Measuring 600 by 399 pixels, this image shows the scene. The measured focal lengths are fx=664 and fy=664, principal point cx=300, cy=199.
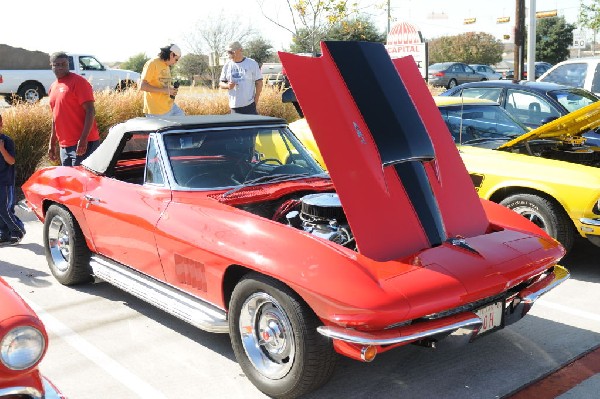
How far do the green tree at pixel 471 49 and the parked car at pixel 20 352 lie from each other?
5765 centimetres

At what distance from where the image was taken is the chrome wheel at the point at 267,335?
340 centimetres

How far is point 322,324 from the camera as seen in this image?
3.25 meters

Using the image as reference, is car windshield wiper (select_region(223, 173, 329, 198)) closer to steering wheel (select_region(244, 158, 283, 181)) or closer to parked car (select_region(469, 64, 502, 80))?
steering wheel (select_region(244, 158, 283, 181))

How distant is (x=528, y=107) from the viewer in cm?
830

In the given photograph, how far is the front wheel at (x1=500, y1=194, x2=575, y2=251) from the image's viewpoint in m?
5.53

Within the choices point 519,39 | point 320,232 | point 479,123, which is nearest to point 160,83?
point 479,123

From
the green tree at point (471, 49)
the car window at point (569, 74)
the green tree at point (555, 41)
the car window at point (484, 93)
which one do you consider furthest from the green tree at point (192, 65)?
the car window at point (484, 93)

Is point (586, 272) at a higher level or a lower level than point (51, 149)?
lower

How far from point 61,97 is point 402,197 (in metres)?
4.36

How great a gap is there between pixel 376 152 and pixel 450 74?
107ft

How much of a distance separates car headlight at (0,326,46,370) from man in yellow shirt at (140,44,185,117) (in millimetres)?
5656

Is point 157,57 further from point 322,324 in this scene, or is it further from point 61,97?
point 322,324

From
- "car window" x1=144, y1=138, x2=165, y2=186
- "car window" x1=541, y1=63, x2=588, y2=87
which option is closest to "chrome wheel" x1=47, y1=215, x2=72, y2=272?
"car window" x1=144, y1=138, x2=165, y2=186

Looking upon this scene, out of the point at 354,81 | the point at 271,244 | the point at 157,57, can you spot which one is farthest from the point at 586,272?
the point at 157,57
